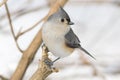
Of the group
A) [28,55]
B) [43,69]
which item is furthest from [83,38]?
[43,69]

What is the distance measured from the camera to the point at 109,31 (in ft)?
7.74

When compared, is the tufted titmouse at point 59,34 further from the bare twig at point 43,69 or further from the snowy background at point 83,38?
the snowy background at point 83,38

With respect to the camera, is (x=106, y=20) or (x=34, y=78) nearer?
(x=34, y=78)

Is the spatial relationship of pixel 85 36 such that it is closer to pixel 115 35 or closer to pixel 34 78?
pixel 115 35

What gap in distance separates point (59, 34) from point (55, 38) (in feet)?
0.05

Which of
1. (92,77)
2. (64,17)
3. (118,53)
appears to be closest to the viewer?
(64,17)

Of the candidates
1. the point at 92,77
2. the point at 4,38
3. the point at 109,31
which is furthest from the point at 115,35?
the point at 4,38

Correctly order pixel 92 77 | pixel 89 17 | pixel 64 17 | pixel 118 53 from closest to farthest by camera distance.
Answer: pixel 64 17 < pixel 92 77 < pixel 118 53 < pixel 89 17

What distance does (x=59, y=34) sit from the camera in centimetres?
76

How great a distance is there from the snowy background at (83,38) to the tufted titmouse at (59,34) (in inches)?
41.0

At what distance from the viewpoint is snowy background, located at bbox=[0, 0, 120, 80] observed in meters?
2.01

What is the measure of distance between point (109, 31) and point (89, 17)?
14cm

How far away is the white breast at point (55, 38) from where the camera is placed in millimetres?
740

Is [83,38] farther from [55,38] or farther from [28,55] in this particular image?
[55,38]
